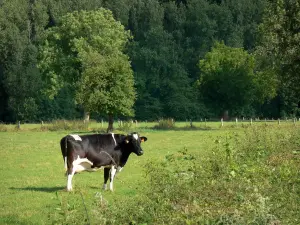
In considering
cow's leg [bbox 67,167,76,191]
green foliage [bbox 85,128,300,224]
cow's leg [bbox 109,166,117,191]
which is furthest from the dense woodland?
green foliage [bbox 85,128,300,224]

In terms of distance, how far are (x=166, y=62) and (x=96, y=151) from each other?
248ft

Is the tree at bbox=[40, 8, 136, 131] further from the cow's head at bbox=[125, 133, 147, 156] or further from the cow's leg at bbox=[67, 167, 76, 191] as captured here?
the cow's leg at bbox=[67, 167, 76, 191]

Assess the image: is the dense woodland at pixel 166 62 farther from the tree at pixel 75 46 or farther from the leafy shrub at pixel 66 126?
the leafy shrub at pixel 66 126

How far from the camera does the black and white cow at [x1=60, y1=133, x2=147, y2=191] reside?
18.4 meters

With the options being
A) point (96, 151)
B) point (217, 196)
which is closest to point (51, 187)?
point (96, 151)

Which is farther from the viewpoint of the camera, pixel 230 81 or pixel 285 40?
pixel 230 81

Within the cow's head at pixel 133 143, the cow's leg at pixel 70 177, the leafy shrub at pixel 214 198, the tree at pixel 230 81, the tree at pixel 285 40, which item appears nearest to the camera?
the leafy shrub at pixel 214 198

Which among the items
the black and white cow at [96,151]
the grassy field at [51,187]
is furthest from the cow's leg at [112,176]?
the grassy field at [51,187]

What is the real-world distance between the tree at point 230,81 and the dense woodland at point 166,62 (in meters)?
0.14

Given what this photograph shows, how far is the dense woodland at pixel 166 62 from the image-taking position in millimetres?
83062

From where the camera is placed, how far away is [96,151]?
18.7 meters

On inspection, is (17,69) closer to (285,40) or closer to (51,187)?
(285,40)

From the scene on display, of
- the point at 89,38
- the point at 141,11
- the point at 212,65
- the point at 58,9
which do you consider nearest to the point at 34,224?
the point at 89,38

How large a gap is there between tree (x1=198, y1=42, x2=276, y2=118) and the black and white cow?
2515 inches
